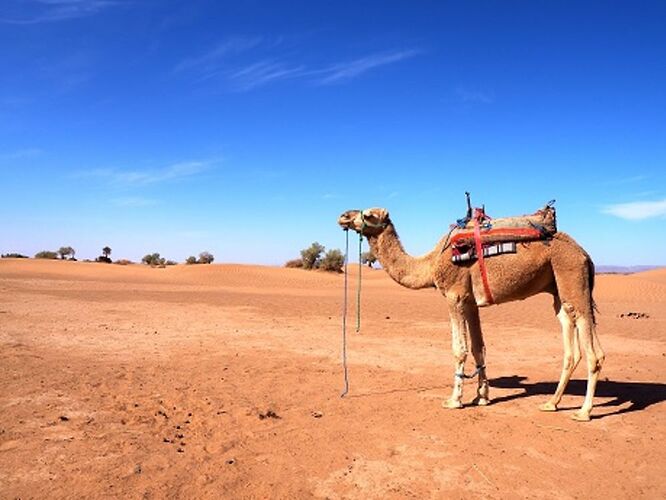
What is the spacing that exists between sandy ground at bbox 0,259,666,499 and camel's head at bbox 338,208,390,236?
2599 millimetres

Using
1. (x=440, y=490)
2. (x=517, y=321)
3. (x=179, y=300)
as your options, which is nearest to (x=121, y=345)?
(x=440, y=490)

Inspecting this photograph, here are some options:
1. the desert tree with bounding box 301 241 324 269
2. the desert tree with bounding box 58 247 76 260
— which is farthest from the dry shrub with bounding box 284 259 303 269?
the desert tree with bounding box 58 247 76 260

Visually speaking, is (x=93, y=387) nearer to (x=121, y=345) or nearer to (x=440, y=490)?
(x=121, y=345)

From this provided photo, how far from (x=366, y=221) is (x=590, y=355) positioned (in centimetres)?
357

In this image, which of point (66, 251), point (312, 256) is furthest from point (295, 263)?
point (66, 251)

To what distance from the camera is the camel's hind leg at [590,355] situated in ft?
21.4

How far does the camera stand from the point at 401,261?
7.43 m

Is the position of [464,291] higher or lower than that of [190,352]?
higher

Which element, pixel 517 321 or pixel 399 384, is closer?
pixel 399 384

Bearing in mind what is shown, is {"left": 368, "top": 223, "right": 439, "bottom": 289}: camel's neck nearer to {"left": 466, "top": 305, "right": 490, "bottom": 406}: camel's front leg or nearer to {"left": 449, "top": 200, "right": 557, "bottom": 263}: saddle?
{"left": 449, "top": 200, "right": 557, "bottom": 263}: saddle

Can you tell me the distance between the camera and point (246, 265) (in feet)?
158

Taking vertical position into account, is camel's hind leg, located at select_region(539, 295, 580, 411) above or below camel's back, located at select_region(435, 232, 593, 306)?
below

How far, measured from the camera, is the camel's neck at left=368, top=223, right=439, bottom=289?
23.8 ft

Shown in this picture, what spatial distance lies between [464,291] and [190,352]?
653 centimetres
